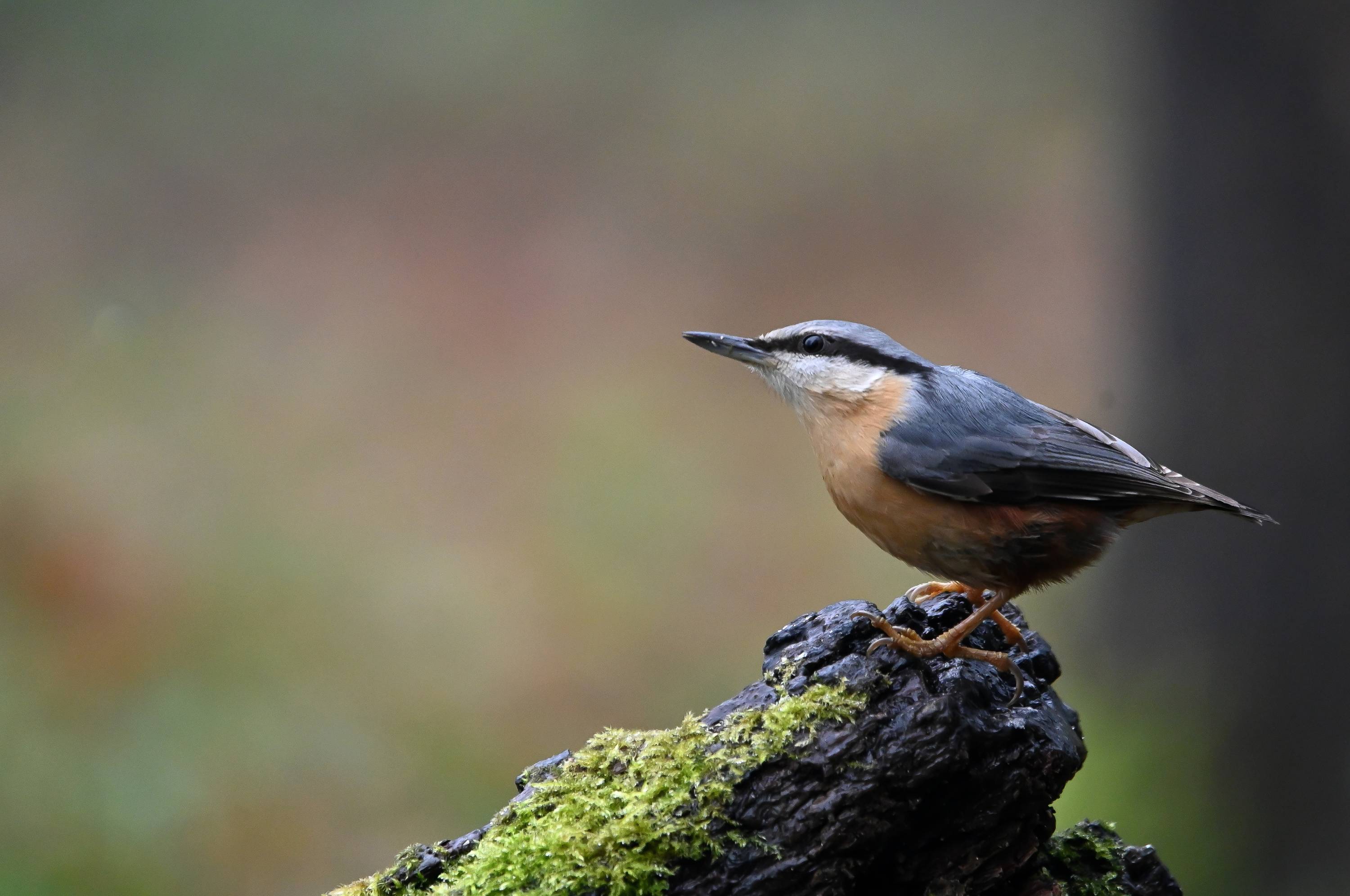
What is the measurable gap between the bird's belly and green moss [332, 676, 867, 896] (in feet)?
2.08

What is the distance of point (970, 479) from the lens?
2566 mm

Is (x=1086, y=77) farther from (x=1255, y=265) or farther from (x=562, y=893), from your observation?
(x=562, y=893)

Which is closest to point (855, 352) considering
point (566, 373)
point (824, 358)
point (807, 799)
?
point (824, 358)

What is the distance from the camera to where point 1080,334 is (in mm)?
7246

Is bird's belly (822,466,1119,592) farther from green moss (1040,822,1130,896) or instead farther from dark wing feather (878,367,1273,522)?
green moss (1040,822,1130,896)

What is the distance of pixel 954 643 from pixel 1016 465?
541mm

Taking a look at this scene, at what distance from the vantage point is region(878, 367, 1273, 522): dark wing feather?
8.45 feet

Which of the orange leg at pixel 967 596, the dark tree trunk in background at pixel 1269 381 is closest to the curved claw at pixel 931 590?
the orange leg at pixel 967 596

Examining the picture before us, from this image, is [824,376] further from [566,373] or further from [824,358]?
[566,373]

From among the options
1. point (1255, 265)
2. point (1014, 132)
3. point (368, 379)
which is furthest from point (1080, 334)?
point (368, 379)

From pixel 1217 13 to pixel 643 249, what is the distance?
15.4 ft

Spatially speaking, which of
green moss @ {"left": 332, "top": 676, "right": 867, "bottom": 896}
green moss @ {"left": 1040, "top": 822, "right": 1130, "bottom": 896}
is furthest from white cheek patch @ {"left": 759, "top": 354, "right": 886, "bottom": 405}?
green moss @ {"left": 1040, "top": 822, "right": 1130, "bottom": 896}

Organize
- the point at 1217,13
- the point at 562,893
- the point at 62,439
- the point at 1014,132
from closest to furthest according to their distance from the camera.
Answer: the point at 562,893
the point at 1217,13
the point at 62,439
the point at 1014,132

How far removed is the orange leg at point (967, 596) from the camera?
269 centimetres
